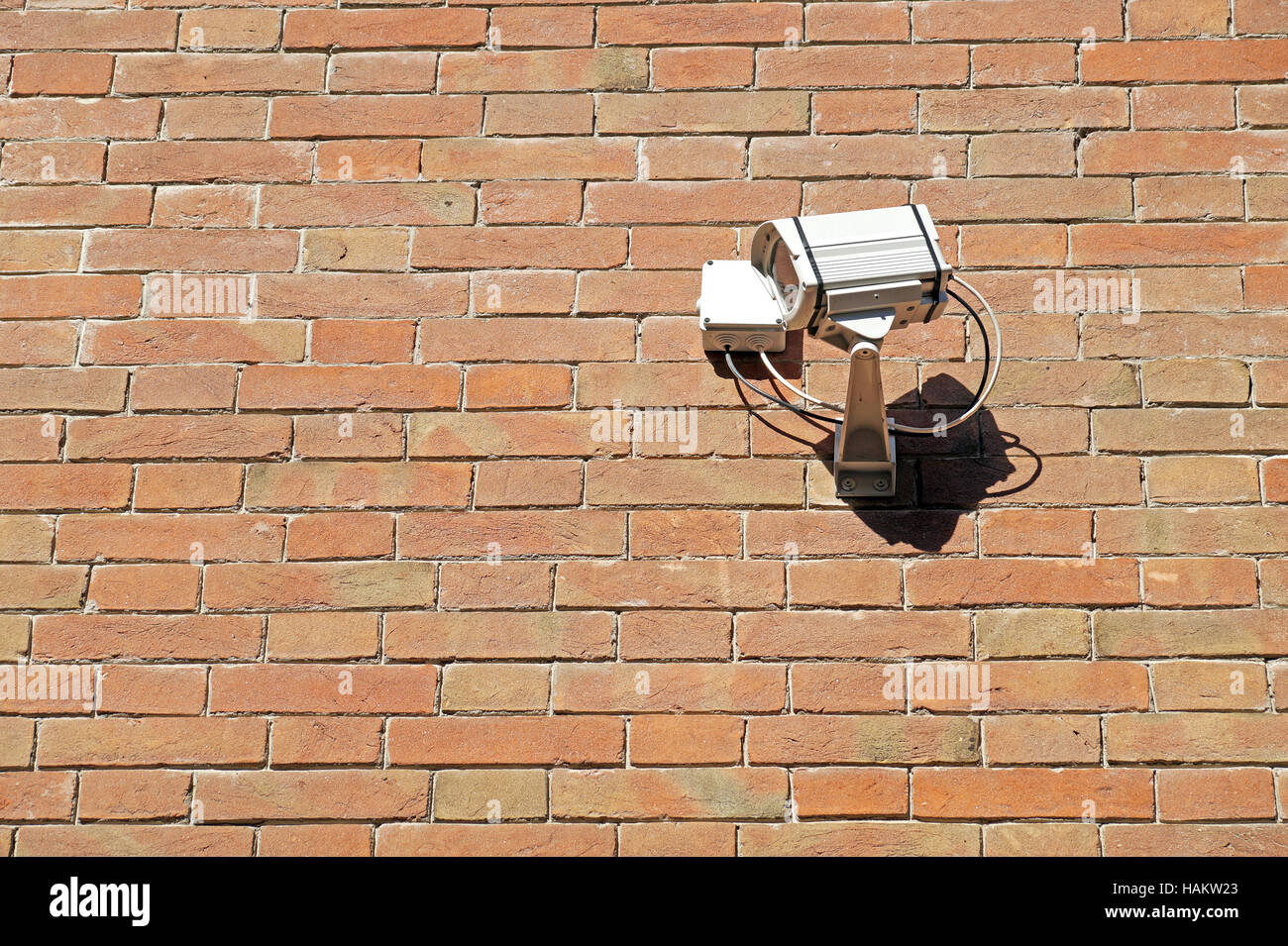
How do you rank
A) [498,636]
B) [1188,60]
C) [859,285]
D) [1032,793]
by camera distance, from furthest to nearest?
[1188,60] → [498,636] → [1032,793] → [859,285]

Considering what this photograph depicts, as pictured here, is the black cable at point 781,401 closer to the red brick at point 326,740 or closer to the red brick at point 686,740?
the red brick at point 686,740

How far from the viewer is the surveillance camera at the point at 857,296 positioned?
88.3 inches

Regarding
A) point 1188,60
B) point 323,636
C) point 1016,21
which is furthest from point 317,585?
point 1188,60

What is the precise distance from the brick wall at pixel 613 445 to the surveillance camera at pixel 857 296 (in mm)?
96

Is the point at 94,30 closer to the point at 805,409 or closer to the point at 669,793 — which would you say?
the point at 805,409

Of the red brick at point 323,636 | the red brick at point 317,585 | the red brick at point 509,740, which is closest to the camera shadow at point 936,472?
the red brick at point 509,740

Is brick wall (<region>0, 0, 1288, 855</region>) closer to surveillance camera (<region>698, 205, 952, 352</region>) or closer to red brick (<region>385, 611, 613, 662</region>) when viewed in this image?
red brick (<region>385, 611, 613, 662</region>)

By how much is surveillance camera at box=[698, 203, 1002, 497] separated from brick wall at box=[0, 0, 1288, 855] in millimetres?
96

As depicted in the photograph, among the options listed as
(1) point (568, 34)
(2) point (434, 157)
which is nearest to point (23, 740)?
(2) point (434, 157)

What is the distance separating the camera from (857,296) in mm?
2242

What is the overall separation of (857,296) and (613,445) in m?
0.60

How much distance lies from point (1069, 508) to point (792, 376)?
2.03 ft

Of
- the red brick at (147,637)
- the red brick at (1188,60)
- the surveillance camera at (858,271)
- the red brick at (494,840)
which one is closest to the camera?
the surveillance camera at (858,271)
